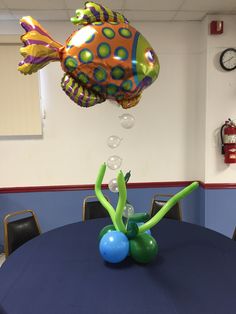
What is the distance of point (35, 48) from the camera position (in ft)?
4.29

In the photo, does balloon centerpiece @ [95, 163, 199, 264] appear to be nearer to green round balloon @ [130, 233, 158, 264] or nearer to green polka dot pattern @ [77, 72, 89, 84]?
green round balloon @ [130, 233, 158, 264]

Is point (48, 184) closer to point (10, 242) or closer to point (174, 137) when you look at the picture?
point (10, 242)

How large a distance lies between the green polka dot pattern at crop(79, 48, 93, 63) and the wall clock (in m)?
2.10

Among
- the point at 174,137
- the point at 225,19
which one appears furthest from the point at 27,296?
the point at 225,19

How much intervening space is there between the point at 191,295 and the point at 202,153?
2.06 metres

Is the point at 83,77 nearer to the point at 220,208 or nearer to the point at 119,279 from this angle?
the point at 119,279

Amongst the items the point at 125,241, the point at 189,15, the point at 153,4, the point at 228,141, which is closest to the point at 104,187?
the point at 228,141

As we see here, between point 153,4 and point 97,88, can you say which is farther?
point 153,4

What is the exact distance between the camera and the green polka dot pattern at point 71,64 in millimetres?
1297

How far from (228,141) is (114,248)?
6.61 feet

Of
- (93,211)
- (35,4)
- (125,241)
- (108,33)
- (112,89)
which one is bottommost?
(93,211)

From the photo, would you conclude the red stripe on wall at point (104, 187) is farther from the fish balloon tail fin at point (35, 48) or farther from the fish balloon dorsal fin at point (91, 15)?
the fish balloon dorsal fin at point (91, 15)

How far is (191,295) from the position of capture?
48.2 inches

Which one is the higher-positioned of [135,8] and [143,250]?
[135,8]
